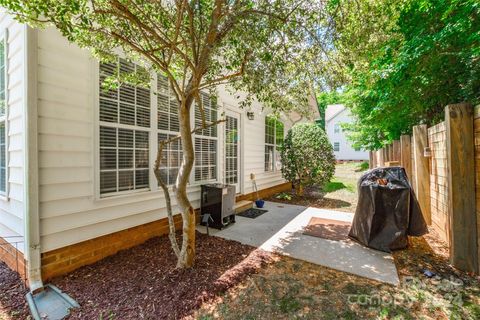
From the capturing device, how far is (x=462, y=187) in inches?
110

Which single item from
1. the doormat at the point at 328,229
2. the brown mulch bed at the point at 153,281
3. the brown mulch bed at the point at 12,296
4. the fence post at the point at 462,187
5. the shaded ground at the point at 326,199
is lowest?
the brown mulch bed at the point at 12,296

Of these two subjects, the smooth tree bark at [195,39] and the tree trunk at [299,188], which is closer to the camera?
the smooth tree bark at [195,39]

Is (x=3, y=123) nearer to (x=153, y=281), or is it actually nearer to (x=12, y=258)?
(x=12, y=258)

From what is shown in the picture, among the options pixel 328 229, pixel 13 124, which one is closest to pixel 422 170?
pixel 328 229

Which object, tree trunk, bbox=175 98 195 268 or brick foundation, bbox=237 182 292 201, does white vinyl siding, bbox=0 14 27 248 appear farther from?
brick foundation, bbox=237 182 292 201

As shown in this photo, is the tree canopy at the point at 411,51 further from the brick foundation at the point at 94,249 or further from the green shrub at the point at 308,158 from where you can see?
the brick foundation at the point at 94,249

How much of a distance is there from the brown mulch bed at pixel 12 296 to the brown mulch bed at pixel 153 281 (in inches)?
12.6

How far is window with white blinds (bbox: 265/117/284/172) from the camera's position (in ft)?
27.5

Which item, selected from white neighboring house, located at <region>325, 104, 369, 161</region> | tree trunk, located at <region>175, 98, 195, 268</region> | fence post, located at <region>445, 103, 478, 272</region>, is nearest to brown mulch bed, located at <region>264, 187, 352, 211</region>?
fence post, located at <region>445, 103, 478, 272</region>

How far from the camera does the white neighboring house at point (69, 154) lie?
2607 millimetres

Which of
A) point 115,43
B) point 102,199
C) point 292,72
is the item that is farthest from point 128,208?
point 292,72

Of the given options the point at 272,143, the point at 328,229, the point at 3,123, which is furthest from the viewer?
the point at 272,143

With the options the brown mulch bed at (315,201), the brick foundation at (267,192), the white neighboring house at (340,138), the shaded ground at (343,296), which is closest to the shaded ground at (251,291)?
the shaded ground at (343,296)

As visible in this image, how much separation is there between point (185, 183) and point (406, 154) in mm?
5183
